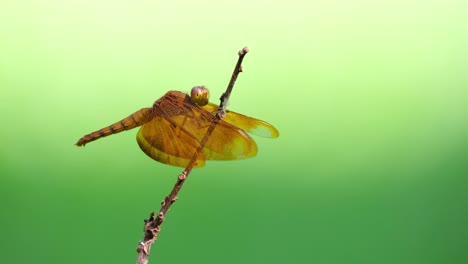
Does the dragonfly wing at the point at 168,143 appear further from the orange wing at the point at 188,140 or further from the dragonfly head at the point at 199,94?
the dragonfly head at the point at 199,94

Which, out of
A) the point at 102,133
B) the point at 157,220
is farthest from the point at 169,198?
the point at 102,133

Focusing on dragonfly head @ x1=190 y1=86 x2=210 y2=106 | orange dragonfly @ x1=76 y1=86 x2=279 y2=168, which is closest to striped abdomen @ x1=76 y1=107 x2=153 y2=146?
orange dragonfly @ x1=76 y1=86 x2=279 y2=168

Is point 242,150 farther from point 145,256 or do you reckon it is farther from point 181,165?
point 145,256

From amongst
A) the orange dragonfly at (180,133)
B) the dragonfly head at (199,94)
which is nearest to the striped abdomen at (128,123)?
the orange dragonfly at (180,133)

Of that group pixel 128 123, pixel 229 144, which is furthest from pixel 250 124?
pixel 128 123

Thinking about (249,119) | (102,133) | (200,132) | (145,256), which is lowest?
(145,256)

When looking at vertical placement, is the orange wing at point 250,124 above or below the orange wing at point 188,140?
above

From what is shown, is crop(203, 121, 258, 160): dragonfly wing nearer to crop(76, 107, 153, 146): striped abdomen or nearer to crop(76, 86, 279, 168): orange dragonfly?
crop(76, 86, 279, 168): orange dragonfly
